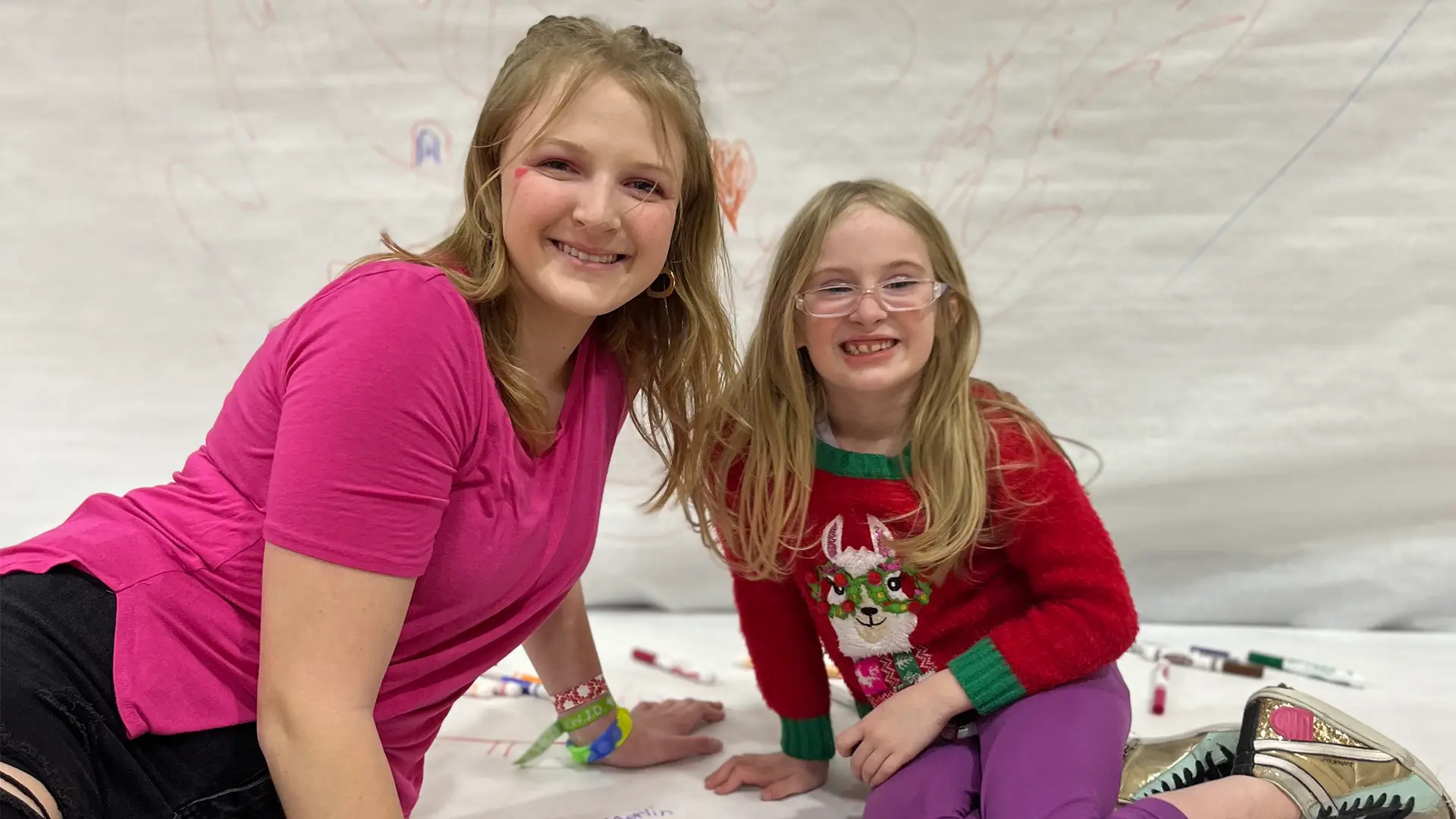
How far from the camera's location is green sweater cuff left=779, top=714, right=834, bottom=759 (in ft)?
3.12

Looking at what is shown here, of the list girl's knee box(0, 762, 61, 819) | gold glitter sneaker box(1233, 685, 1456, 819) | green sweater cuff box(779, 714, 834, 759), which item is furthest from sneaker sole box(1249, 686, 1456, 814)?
girl's knee box(0, 762, 61, 819)

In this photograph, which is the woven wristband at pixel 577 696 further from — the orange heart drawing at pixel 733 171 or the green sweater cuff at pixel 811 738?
the orange heart drawing at pixel 733 171

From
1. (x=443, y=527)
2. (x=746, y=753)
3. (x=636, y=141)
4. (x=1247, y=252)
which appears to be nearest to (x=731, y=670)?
(x=746, y=753)

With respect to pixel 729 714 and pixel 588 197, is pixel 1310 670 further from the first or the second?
pixel 588 197

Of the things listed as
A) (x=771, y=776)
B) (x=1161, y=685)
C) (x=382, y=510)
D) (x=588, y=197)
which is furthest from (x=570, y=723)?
(x=1161, y=685)

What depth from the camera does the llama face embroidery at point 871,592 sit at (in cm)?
88

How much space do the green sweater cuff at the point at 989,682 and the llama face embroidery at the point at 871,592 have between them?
0.23 feet

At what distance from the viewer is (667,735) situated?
3.35 ft

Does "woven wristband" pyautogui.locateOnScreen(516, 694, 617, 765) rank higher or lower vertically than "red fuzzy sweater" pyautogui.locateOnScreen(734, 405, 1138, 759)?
lower

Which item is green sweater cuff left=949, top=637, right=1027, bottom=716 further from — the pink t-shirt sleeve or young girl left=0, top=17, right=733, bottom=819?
the pink t-shirt sleeve

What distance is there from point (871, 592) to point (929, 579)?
6 centimetres

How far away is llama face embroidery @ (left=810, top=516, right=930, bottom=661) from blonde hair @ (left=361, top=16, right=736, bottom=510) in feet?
0.63

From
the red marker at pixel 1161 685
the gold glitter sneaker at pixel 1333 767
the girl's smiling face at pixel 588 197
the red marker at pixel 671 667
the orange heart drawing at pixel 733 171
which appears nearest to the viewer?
the girl's smiling face at pixel 588 197

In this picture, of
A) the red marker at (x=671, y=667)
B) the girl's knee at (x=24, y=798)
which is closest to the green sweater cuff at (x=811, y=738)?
the red marker at (x=671, y=667)
